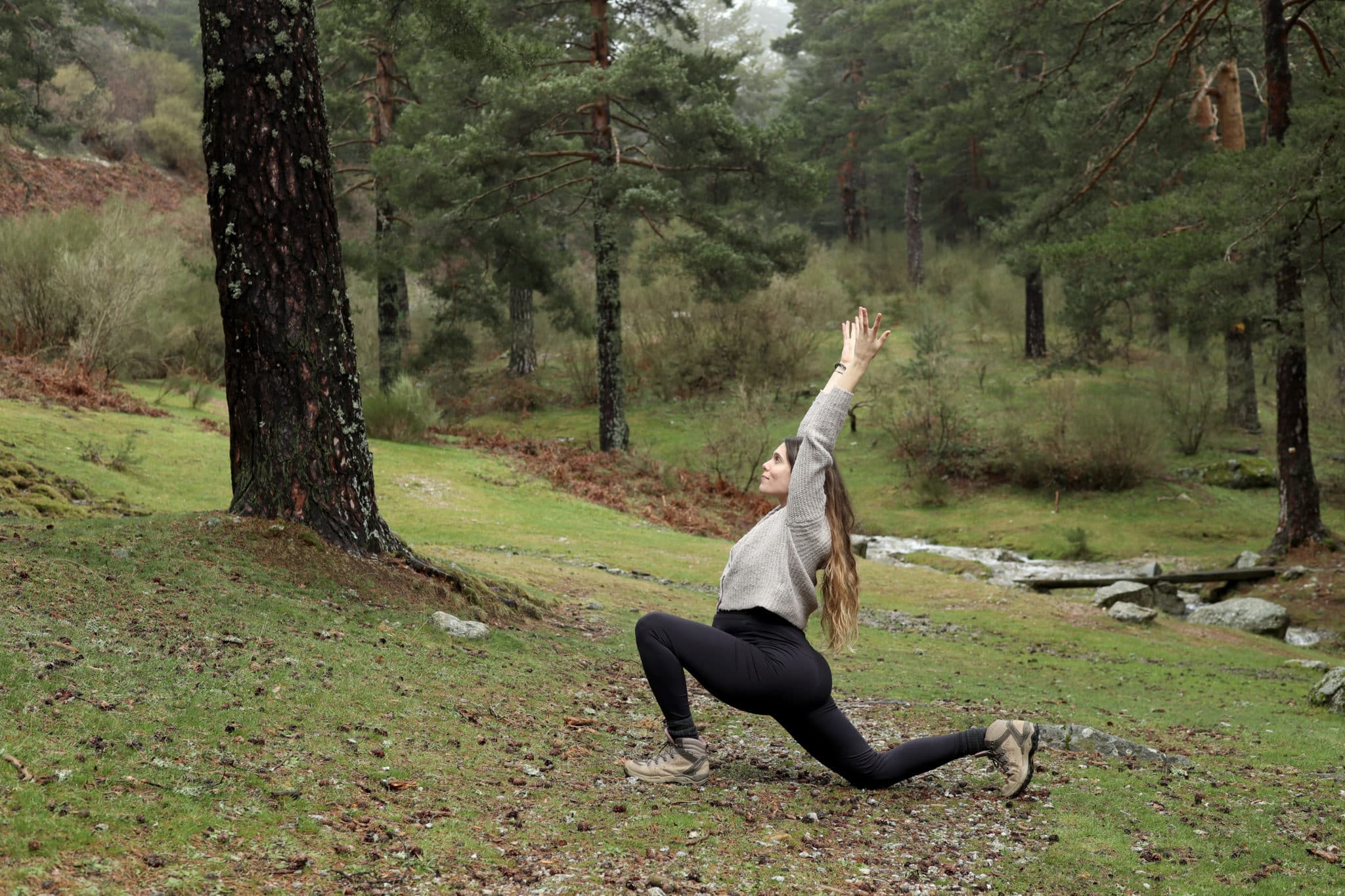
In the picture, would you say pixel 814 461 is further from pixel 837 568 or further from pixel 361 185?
pixel 361 185

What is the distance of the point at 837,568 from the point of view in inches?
185

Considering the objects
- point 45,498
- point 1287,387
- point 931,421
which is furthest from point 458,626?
point 931,421

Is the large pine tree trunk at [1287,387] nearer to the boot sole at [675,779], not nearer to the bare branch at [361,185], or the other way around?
the boot sole at [675,779]

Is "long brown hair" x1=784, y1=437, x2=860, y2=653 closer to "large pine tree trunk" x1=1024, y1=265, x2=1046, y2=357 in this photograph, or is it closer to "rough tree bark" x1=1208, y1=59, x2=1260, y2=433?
"rough tree bark" x1=1208, y1=59, x2=1260, y2=433

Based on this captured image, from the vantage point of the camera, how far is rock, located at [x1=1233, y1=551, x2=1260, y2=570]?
16531 millimetres

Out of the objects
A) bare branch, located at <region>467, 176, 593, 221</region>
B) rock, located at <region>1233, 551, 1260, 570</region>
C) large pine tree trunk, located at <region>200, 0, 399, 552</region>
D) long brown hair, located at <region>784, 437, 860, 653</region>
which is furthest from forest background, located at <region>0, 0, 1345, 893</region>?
long brown hair, located at <region>784, 437, 860, 653</region>

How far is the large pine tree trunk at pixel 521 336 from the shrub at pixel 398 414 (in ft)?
29.0

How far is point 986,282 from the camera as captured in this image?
39281mm

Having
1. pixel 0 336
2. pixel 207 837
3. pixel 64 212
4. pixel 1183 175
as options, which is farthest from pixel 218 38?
pixel 1183 175

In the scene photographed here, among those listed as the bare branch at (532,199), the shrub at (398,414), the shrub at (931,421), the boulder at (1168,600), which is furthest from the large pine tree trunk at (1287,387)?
the shrub at (398,414)

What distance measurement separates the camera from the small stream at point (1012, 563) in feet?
55.7

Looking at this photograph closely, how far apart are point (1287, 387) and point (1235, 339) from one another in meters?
10.5

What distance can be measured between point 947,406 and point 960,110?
977 cm

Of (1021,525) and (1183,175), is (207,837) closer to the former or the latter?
(1021,525)
